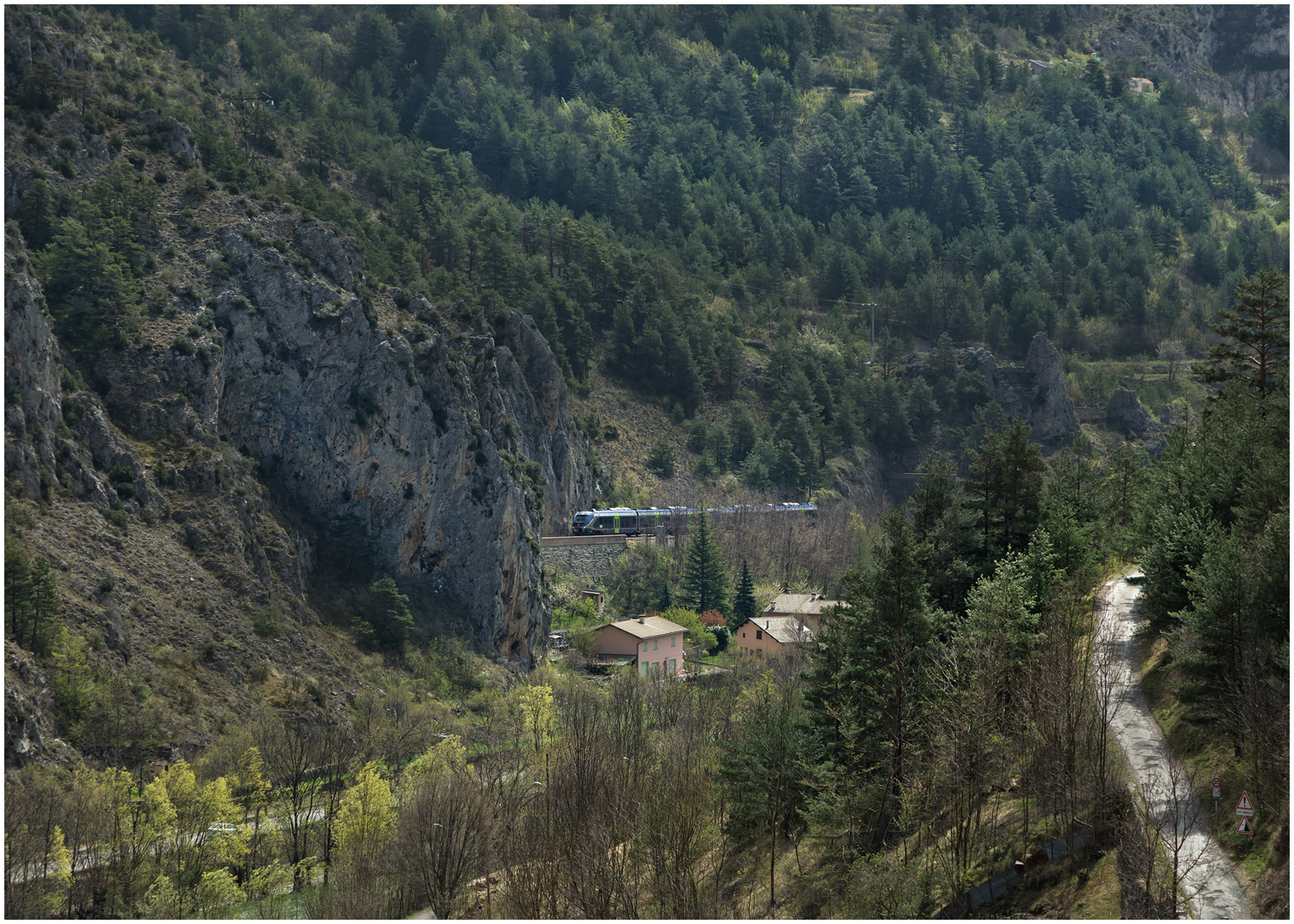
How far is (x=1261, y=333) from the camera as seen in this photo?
48375 mm

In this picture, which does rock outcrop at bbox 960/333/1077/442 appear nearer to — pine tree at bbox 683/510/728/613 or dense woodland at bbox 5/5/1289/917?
dense woodland at bbox 5/5/1289/917

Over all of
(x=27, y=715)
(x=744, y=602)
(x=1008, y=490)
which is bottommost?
(x=744, y=602)

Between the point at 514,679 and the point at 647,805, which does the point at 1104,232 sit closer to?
the point at 514,679

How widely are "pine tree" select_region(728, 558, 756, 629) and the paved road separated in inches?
1858

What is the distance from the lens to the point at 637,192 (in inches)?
5615

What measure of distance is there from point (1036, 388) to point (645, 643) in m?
63.8

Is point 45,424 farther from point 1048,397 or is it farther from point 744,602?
point 1048,397

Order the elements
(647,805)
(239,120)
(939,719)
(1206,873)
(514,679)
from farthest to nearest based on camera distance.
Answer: (239,120) < (514,679) < (647,805) < (939,719) < (1206,873)

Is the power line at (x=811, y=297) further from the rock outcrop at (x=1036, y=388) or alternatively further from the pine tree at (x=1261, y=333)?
the pine tree at (x=1261, y=333)

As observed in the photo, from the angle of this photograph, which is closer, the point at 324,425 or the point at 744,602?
the point at 324,425

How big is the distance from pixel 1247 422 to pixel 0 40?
57.7m

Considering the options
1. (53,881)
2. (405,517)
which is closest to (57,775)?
(53,881)

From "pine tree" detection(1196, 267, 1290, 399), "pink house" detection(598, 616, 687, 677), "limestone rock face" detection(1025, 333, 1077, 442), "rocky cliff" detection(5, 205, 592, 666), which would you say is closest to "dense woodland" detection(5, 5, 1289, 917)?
"pine tree" detection(1196, 267, 1290, 399)

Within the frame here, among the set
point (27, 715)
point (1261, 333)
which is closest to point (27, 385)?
point (27, 715)
